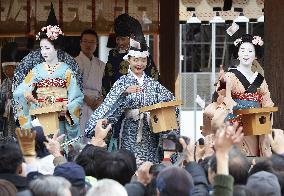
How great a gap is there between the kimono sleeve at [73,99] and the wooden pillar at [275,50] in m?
2.12

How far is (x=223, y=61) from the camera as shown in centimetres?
2366

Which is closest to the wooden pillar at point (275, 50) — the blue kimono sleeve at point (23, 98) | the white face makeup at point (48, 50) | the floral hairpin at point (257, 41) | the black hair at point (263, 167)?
the floral hairpin at point (257, 41)

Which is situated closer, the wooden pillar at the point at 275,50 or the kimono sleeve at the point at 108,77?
the wooden pillar at the point at 275,50

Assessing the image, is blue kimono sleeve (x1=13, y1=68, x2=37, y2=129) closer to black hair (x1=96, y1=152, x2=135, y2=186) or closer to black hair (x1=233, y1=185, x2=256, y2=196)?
black hair (x1=96, y1=152, x2=135, y2=186)

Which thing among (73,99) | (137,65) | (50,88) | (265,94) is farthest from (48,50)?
(265,94)

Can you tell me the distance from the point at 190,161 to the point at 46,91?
4.77 meters

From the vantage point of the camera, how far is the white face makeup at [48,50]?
1074 cm

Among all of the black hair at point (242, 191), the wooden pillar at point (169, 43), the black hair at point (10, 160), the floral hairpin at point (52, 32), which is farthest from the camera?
the wooden pillar at point (169, 43)

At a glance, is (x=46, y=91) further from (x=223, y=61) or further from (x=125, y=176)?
(x=223, y=61)

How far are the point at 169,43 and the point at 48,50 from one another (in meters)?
2.85

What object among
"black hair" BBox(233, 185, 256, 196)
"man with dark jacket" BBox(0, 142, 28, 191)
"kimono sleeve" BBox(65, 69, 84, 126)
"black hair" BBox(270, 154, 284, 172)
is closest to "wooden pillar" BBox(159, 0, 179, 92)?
"kimono sleeve" BBox(65, 69, 84, 126)

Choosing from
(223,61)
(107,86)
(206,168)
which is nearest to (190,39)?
(223,61)

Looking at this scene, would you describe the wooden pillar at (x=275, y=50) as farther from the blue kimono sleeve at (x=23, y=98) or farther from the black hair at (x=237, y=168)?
the black hair at (x=237, y=168)

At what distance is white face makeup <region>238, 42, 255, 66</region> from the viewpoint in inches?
391
